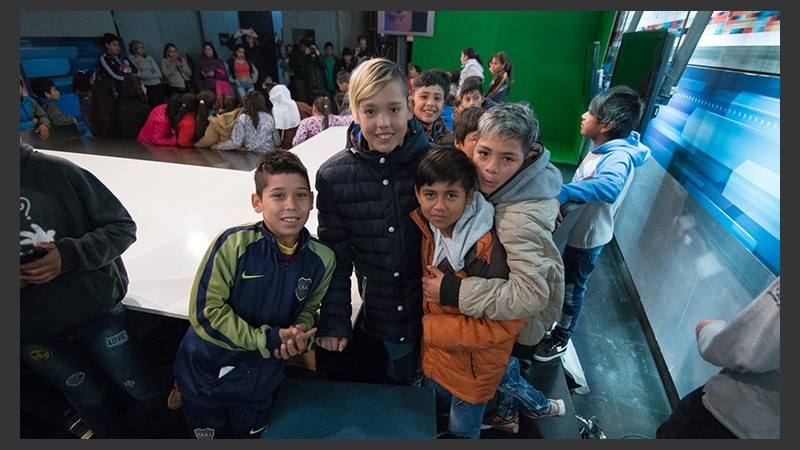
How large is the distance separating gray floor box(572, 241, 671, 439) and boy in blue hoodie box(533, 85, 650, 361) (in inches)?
11.2

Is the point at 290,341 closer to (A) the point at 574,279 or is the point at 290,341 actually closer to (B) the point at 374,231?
(B) the point at 374,231

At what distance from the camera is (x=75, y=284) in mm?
1185

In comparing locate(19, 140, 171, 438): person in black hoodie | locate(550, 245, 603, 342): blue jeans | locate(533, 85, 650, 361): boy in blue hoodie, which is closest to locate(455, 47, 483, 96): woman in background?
locate(533, 85, 650, 361): boy in blue hoodie

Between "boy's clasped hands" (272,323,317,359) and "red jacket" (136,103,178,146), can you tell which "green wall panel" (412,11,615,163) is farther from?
"boy's clasped hands" (272,323,317,359)

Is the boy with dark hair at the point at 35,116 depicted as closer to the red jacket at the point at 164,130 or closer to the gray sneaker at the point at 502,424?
the red jacket at the point at 164,130

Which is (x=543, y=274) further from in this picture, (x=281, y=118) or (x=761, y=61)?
(x=281, y=118)

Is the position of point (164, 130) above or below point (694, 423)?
below

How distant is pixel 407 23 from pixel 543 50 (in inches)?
103

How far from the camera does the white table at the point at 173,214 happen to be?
1.54 meters

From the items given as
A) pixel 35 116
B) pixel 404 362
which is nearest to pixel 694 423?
pixel 404 362

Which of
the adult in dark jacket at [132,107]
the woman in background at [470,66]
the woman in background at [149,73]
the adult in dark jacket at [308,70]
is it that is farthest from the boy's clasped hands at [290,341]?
the adult in dark jacket at [308,70]

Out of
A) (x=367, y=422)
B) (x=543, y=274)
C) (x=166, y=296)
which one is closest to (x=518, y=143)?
(x=543, y=274)

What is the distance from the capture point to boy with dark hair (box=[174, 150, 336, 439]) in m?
1.16

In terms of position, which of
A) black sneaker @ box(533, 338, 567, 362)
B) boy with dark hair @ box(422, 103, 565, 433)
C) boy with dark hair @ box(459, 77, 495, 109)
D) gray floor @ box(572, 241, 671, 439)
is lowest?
gray floor @ box(572, 241, 671, 439)
